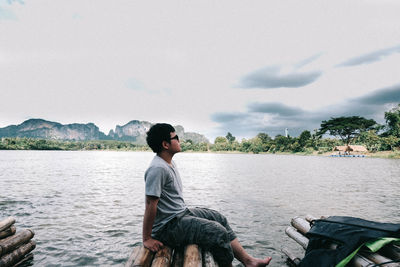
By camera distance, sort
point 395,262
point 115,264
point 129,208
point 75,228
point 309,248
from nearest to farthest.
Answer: point 395,262
point 309,248
point 115,264
point 75,228
point 129,208

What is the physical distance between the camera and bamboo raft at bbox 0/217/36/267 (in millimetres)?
4605

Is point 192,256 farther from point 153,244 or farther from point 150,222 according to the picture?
point 150,222

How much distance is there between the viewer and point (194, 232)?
3.67m

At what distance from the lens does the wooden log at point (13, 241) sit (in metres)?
4.56

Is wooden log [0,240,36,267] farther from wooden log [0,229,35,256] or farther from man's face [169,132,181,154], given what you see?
man's face [169,132,181,154]

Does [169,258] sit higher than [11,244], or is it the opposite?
[169,258]

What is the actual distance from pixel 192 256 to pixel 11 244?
3917mm

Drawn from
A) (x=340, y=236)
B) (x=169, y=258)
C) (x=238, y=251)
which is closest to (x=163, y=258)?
(x=169, y=258)

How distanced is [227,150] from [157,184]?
140 m

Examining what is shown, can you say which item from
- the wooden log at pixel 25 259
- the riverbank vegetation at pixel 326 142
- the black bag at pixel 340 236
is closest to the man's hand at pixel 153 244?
the black bag at pixel 340 236

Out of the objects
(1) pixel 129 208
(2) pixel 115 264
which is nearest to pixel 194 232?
(2) pixel 115 264

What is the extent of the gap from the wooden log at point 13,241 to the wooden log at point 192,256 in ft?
11.8

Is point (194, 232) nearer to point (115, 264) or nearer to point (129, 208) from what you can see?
point (115, 264)

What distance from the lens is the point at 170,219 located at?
3.79 m
